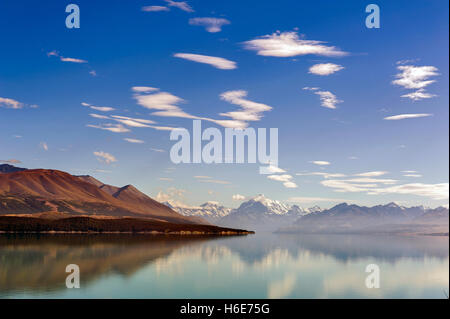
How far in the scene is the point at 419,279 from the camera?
84812 mm

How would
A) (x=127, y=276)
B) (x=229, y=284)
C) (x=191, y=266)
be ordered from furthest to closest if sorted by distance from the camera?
(x=191, y=266), (x=127, y=276), (x=229, y=284)

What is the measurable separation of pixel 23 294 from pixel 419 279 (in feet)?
240

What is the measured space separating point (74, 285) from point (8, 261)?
4306 centimetres

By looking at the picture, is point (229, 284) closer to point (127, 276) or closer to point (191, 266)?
point (127, 276)
